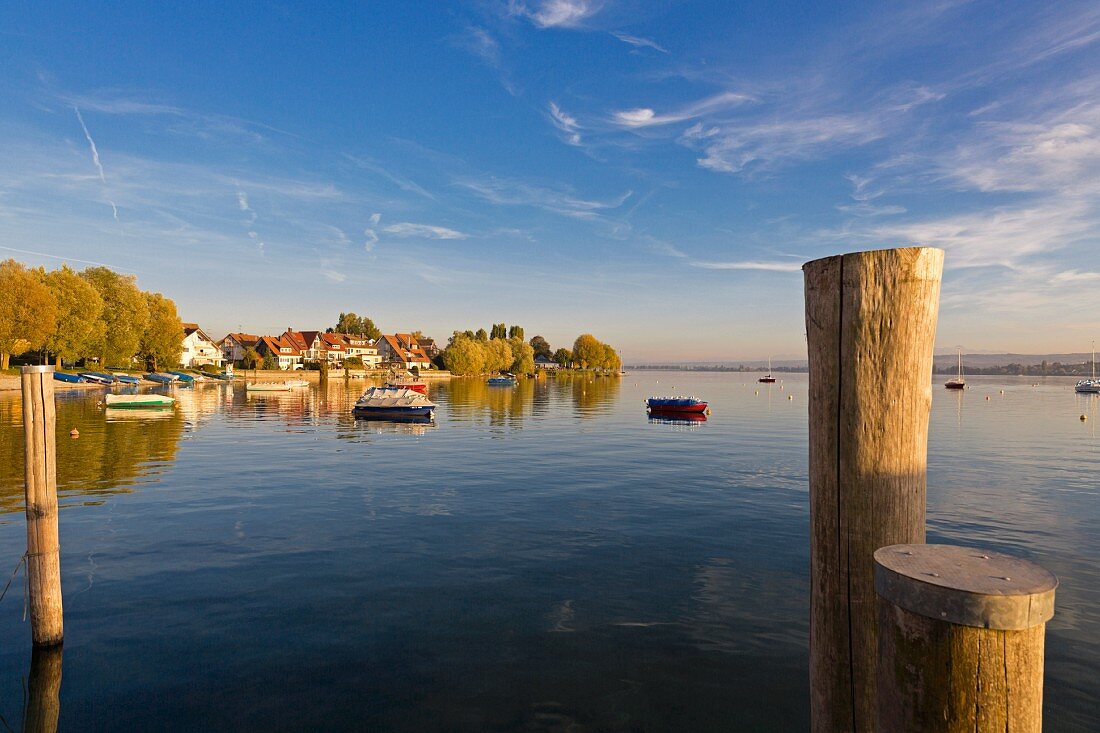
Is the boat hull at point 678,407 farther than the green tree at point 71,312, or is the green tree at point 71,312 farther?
the green tree at point 71,312

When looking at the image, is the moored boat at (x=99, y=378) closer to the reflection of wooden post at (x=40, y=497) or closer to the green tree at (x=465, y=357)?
the green tree at (x=465, y=357)

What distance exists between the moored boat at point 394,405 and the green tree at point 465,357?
102 meters

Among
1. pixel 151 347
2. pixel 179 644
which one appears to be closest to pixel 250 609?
pixel 179 644

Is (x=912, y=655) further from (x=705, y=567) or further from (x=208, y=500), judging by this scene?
(x=208, y=500)

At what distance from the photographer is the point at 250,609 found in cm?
1034

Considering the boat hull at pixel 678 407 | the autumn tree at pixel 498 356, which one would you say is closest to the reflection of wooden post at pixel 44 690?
the boat hull at pixel 678 407

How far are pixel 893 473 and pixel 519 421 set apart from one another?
4434cm

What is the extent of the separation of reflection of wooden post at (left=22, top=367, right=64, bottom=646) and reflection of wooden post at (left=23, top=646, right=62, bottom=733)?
290mm

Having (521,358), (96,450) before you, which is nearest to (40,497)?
(96,450)

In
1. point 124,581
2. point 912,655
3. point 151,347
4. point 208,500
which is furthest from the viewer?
point 151,347

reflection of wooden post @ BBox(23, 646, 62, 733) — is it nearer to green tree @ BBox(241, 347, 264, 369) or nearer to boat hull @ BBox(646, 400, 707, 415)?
boat hull @ BBox(646, 400, 707, 415)

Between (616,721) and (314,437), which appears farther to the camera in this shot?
(314,437)

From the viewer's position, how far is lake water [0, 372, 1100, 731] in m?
7.60

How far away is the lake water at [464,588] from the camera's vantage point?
7598mm
